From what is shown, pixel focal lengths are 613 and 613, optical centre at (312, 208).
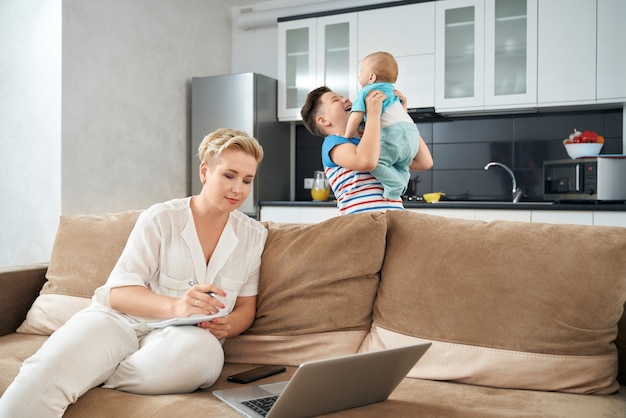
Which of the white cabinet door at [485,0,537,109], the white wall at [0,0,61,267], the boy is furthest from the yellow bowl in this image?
the white wall at [0,0,61,267]

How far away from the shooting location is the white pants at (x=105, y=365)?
147 centimetres

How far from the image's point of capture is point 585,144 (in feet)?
12.9

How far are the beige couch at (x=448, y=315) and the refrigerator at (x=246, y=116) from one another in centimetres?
275

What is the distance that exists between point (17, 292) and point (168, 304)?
100 cm

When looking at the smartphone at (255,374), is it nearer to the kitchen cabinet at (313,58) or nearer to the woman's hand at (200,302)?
the woman's hand at (200,302)

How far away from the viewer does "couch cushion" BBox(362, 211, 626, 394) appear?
5.20 feet

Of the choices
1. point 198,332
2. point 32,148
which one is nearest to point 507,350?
point 198,332

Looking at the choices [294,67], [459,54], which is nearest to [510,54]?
[459,54]

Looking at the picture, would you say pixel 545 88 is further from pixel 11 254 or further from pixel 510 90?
pixel 11 254

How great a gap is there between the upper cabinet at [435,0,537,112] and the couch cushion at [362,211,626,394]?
2.70m

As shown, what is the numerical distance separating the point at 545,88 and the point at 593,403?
304cm

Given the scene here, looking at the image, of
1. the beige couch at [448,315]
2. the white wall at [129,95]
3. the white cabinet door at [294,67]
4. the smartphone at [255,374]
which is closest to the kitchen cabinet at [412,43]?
the white cabinet door at [294,67]

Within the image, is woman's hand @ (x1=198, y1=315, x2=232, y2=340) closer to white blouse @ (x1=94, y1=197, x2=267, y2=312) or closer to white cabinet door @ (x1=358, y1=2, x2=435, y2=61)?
white blouse @ (x1=94, y1=197, x2=267, y2=312)

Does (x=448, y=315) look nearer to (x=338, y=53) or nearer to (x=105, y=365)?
(x=105, y=365)
